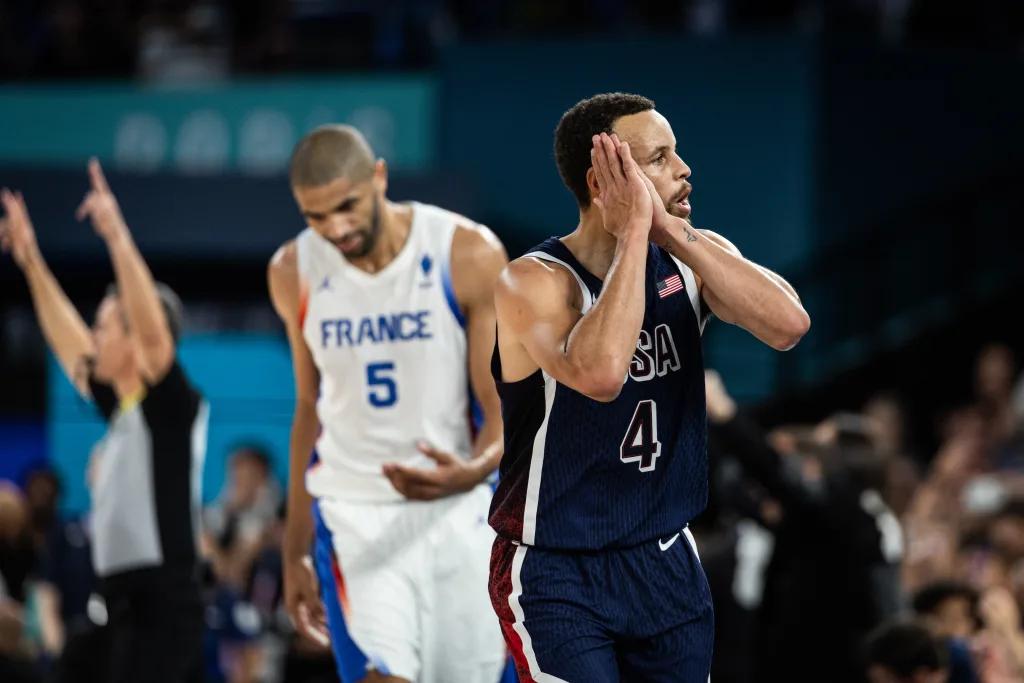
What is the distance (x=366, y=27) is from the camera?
632 inches

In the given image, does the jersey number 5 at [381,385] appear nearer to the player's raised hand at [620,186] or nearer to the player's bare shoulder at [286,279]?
the player's bare shoulder at [286,279]

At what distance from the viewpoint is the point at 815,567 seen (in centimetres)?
795

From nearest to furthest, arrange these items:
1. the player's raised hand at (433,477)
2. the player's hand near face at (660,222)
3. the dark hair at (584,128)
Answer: the player's hand near face at (660,222), the dark hair at (584,128), the player's raised hand at (433,477)

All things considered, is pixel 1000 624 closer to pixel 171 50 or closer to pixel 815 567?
pixel 815 567

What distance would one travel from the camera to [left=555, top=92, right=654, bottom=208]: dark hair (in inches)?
174

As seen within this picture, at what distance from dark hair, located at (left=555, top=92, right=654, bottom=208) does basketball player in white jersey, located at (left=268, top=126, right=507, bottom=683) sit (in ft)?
4.03

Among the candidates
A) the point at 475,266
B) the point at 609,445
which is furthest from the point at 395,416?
the point at 609,445

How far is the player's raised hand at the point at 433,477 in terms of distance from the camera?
543 cm

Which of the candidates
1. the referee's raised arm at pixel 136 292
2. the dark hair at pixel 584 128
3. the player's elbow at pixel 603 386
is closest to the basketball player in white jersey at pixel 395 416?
the referee's raised arm at pixel 136 292

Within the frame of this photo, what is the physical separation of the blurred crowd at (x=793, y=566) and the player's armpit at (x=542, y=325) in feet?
8.30

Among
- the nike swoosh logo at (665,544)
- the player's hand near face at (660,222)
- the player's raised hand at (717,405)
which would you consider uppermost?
the player's hand near face at (660,222)

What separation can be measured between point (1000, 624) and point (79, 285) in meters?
10.1

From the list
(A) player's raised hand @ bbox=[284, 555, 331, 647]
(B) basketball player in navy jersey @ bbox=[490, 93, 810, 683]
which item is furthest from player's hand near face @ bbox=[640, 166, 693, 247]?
(A) player's raised hand @ bbox=[284, 555, 331, 647]

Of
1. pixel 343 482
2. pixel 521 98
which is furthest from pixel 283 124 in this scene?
pixel 343 482
